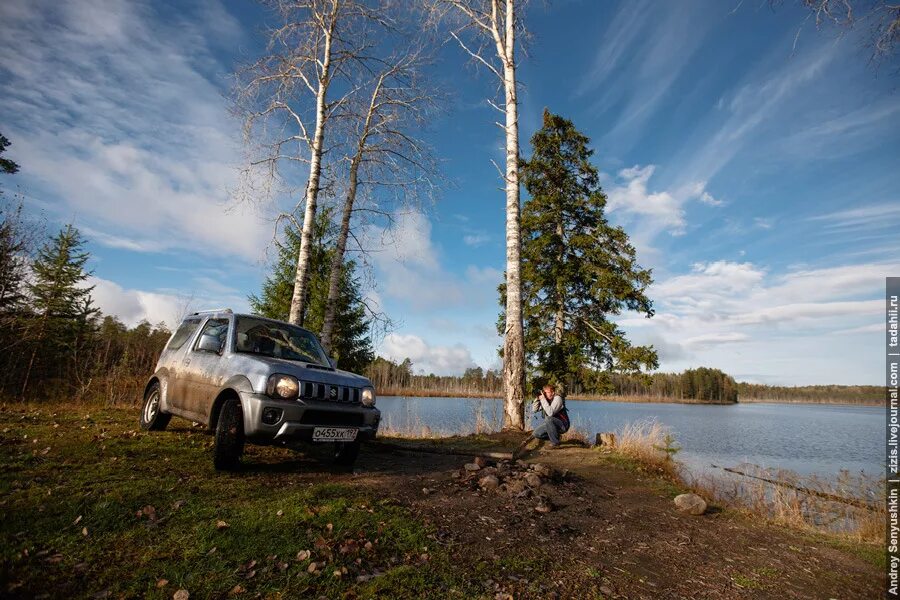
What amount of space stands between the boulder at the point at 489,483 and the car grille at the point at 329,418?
181cm

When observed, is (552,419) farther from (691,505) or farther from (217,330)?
(217,330)

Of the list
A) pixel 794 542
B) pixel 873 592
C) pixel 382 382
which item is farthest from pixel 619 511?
pixel 382 382

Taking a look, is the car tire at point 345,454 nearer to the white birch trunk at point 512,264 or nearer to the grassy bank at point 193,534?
the grassy bank at point 193,534

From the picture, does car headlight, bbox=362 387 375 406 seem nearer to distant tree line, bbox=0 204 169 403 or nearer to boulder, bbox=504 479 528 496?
boulder, bbox=504 479 528 496

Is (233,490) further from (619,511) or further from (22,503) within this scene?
(619,511)

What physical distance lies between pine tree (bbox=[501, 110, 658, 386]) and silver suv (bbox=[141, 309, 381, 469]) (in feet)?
39.4

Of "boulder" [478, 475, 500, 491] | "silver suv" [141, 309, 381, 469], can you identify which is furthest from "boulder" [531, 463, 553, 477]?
"silver suv" [141, 309, 381, 469]

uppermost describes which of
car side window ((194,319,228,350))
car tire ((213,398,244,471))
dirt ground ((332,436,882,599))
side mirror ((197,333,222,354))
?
car side window ((194,319,228,350))

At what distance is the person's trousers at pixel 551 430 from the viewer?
9602mm

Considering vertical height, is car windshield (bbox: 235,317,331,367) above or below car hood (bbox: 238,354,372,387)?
above

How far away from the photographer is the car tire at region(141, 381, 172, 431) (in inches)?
282

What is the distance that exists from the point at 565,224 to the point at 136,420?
53.8ft

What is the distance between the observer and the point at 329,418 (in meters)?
5.27

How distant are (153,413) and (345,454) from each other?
3.91m
